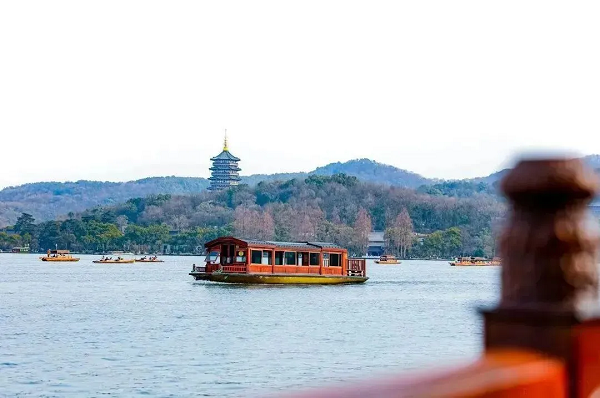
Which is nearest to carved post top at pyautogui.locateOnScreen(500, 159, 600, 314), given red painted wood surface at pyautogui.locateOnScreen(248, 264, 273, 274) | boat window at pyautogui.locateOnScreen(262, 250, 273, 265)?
red painted wood surface at pyautogui.locateOnScreen(248, 264, 273, 274)

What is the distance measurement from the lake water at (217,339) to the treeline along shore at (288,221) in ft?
292

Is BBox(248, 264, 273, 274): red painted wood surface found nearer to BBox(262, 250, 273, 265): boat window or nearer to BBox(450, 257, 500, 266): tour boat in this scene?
BBox(262, 250, 273, 265): boat window

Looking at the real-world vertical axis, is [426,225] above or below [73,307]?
above

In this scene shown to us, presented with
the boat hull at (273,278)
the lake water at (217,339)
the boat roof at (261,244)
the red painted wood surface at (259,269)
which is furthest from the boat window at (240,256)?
the lake water at (217,339)

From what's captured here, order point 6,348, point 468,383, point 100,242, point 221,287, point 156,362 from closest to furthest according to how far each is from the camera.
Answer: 1. point 468,383
2. point 156,362
3. point 6,348
4. point 221,287
5. point 100,242

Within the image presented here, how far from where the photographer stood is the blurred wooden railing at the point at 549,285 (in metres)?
2.05

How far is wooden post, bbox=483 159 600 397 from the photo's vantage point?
207cm

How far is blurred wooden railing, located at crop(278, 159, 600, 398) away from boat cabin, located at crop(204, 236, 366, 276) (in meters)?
46.4

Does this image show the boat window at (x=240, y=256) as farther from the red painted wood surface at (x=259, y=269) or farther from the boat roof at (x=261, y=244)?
the boat roof at (x=261, y=244)

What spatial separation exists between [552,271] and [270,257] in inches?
1926

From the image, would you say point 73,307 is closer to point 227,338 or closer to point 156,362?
point 227,338

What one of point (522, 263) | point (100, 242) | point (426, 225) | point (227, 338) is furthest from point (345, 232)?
point (522, 263)

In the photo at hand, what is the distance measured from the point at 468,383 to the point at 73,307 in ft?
145

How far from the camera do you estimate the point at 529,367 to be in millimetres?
1960
